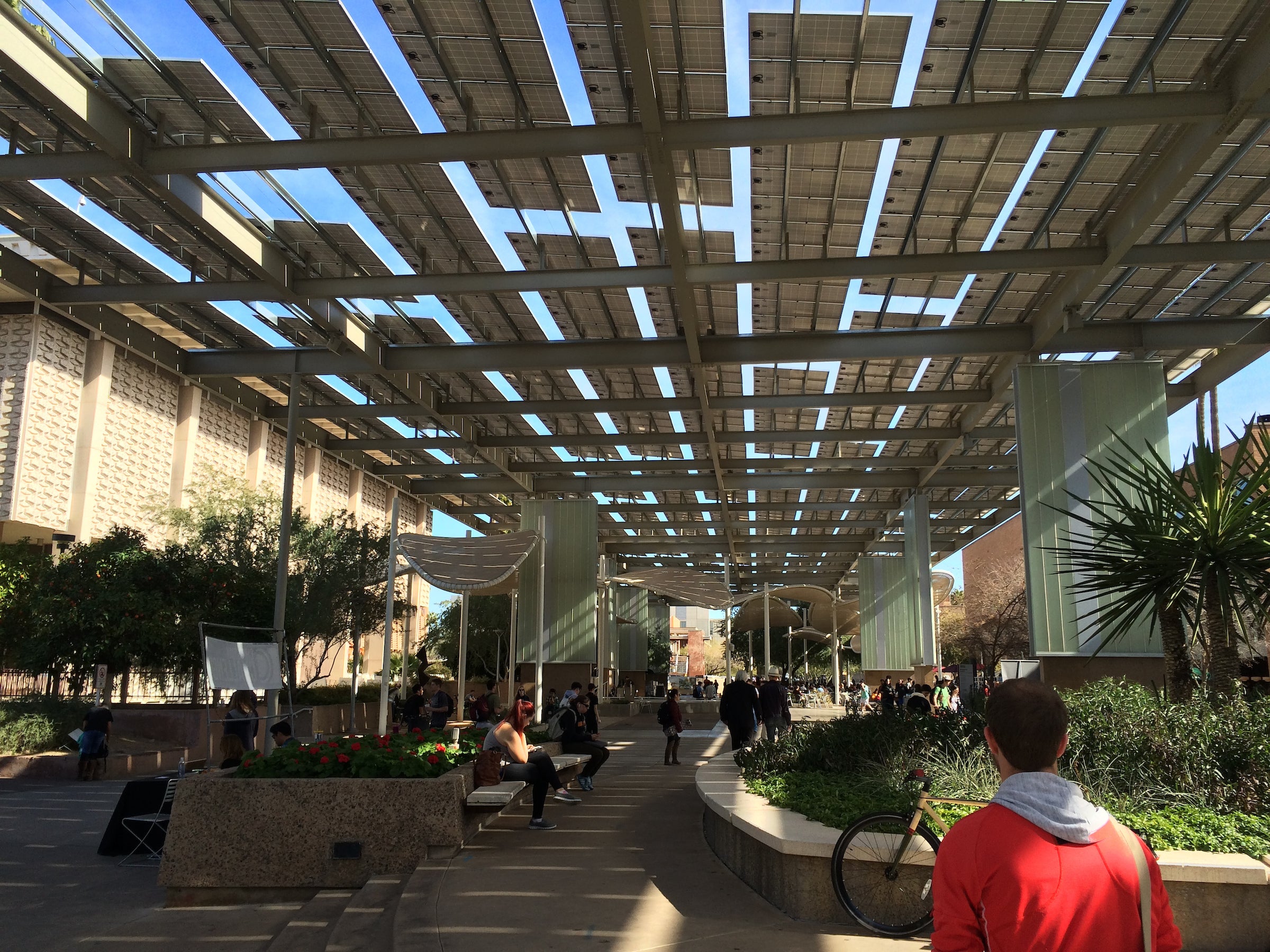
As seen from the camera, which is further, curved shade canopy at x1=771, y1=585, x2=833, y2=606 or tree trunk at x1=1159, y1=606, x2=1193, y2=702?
curved shade canopy at x1=771, y1=585, x2=833, y2=606

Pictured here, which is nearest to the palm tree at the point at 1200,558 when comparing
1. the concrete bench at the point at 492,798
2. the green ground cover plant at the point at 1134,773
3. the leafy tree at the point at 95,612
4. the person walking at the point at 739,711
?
the green ground cover plant at the point at 1134,773

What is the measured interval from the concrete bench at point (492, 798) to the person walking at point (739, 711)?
622 cm

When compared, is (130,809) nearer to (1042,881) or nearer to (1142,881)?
(1042,881)

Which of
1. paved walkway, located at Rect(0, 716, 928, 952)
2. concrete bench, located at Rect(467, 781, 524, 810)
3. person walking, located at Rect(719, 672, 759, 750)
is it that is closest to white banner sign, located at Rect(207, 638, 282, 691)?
paved walkway, located at Rect(0, 716, 928, 952)

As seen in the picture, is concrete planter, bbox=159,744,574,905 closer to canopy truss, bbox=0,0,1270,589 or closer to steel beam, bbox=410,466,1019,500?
canopy truss, bbox=0,0,1270,589

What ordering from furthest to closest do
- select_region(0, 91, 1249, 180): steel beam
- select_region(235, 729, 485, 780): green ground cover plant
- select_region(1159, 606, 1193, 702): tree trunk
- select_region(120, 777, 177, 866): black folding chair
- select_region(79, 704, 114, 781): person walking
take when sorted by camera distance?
select_region(79, 704, 114, 781): person walking
select_region(0, 91, 1249, 180): steel beam
select_region(1159, 606, 1193, 702): tree trunk
select_region(120, 777, 177, 866): black folding chair
select_region(235, 729, 485, 780): green ground cover plant

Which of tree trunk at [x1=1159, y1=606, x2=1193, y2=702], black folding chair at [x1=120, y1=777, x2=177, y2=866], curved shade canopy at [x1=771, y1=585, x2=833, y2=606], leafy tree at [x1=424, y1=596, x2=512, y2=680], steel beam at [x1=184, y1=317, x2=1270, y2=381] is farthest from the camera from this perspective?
leafy tree at [x1=424, y1=596, x2=512, y2=680]

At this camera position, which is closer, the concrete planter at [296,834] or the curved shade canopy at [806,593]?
the concrete planter at [296,834]

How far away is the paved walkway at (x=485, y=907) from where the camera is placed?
5469 mm

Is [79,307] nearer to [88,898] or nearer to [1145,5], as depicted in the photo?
[88,898]

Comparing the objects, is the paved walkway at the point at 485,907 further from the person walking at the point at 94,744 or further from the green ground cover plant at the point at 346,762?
the person walking at the point at 94,744

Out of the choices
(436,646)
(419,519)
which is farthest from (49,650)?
(436,646)

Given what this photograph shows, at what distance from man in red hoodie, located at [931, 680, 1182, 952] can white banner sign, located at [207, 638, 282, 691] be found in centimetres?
979

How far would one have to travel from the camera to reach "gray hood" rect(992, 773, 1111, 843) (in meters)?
2.03
